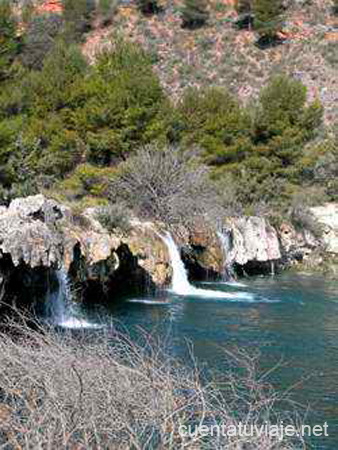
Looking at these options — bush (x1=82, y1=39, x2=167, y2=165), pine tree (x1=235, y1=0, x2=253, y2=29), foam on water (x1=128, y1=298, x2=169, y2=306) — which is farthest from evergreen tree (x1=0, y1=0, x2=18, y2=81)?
pine tree (x1=235, y1=0, x2=253, y2=29)

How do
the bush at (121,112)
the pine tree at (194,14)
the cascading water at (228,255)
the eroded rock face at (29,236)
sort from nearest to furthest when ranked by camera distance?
the eroded rock face at (29,236) < the cascading water at (228,255) < the bush at (121,112) < the pine tree at (194,14)

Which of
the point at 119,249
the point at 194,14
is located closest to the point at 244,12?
the point at 194,14

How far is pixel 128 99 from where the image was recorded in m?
37.5

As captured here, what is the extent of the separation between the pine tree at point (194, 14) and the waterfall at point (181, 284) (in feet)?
147

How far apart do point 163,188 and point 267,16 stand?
3811cm

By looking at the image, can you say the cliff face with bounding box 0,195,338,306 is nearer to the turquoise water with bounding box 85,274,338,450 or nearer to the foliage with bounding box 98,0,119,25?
the turquoise water with bounding box 85,274,338,450

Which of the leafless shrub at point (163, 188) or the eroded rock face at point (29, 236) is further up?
the leafless shrub at point (163, 188)

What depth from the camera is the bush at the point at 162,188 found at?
34531 mm

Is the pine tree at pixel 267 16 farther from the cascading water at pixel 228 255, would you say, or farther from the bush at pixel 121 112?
the cascading water at pixel 228 255

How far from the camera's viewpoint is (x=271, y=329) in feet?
74.4

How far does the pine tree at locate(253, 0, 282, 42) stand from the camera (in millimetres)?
67500

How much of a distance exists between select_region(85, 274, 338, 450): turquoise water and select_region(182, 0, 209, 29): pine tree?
45565 mm

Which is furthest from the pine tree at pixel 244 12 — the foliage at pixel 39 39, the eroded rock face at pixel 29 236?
the eroded rock face at pixel 29 236

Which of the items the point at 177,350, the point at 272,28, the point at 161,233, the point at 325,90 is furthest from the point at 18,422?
the point at 272,28
